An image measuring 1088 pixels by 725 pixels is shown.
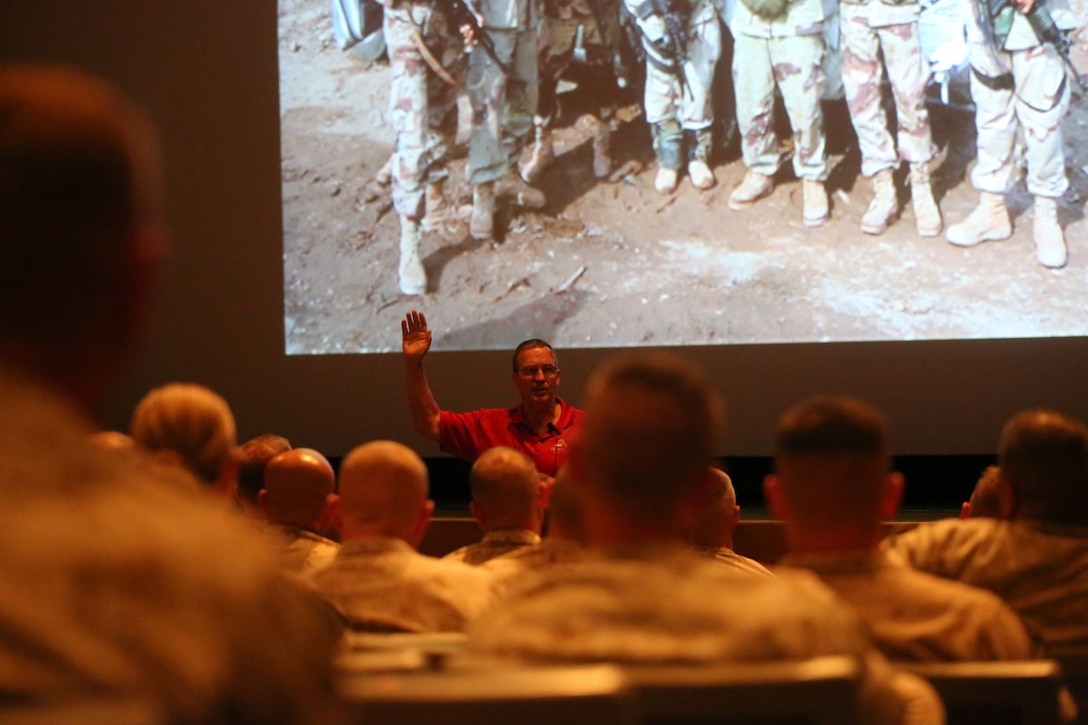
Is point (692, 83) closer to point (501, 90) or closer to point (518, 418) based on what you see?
point (501, 90)

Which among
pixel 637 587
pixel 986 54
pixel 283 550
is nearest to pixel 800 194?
pixel 986 54

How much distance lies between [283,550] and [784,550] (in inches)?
73.4

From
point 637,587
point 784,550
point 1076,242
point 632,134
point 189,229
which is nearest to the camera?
point 637,587

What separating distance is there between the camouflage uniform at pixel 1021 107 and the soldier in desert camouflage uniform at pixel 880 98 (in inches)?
9.5

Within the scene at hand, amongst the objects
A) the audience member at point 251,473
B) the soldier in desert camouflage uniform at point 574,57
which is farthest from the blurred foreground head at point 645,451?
the soldier in desert camouflage uniform at point 574,57

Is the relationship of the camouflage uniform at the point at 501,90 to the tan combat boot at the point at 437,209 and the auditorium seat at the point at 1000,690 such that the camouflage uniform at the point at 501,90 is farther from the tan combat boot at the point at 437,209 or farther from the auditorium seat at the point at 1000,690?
the auditorium seat at the point at 1000,690

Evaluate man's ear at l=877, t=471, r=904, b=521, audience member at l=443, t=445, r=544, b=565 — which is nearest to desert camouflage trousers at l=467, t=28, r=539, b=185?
audience member at l=443, t=445, r=544, b=565

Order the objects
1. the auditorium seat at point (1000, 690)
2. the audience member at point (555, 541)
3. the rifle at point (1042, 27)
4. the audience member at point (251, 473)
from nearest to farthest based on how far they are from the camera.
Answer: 1. the auditorium seat at point (1000, 690)
2. the audience member at point (555, 541)
3. the audience member at point (251, 473)
4. the rifle at point (1042, 27)

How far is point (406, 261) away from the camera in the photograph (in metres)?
6.02

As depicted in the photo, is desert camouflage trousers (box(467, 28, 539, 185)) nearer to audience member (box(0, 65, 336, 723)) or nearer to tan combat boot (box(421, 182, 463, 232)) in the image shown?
tan combat boot (box(421, 182, 463, 232))

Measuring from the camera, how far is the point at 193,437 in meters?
1.92

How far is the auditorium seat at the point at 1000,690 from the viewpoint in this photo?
1388mm

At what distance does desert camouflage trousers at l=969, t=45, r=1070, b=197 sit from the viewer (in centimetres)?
547

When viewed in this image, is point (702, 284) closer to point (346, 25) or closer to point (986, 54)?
point (986, 54)
